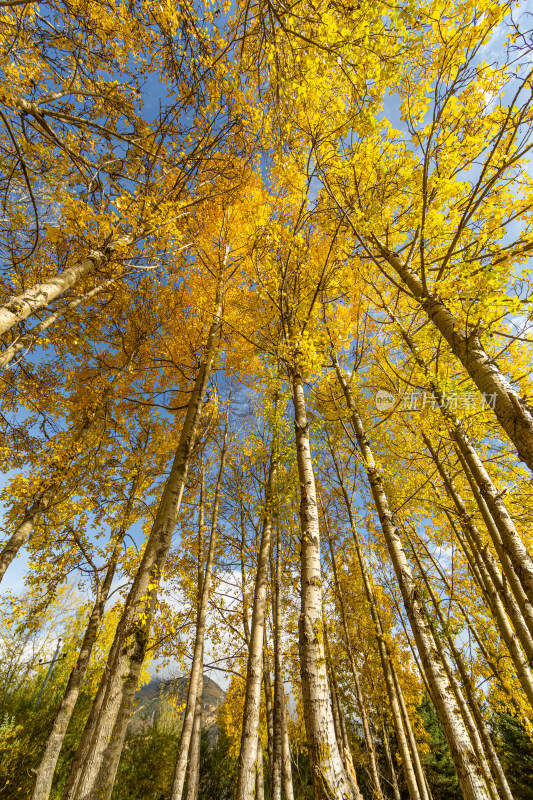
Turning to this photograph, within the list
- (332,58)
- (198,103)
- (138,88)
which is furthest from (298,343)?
(138,88)

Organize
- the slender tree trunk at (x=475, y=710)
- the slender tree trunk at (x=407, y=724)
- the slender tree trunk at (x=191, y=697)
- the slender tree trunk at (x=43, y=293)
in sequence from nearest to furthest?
the slender tree trunk at (x=43, y=293) < the slender tree trunk at (x=475, y=710) < the slender tree trunk at (x=407, y=724) < the slender tree trunk at (x=191, y=697)

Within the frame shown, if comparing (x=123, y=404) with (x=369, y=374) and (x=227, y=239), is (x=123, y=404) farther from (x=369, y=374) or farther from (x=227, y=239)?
(x=369, y=374)

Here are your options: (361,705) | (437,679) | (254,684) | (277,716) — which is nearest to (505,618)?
(437,679)

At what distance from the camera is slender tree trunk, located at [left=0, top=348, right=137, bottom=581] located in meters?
5.44

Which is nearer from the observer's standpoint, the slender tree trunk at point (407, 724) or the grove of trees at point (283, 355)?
the grove of trees at point (283, 355)

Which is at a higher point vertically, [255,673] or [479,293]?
[479,293]

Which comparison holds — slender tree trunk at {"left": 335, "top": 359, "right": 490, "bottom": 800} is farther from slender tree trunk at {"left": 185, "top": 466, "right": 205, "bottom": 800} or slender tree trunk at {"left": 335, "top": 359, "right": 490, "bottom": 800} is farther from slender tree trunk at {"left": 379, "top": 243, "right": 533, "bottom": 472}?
slender tree trunk at {"left": 185, "top": 466, "right": 205, "bottom": 800}

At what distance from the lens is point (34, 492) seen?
236 inches

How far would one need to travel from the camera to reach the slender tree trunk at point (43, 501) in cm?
544

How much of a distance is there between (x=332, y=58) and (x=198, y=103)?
1.84m

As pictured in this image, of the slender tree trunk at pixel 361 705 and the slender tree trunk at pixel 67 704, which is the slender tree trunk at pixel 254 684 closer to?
the slender tree trunk at pixel 361 705

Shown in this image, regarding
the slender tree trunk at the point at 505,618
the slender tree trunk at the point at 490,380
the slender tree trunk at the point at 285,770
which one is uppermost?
the slender tree trunk at the point at 490,380

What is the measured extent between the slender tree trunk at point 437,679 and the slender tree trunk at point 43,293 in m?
4.46

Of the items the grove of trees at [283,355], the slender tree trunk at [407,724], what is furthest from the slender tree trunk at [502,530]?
the slender tree trunk at [407,724]
